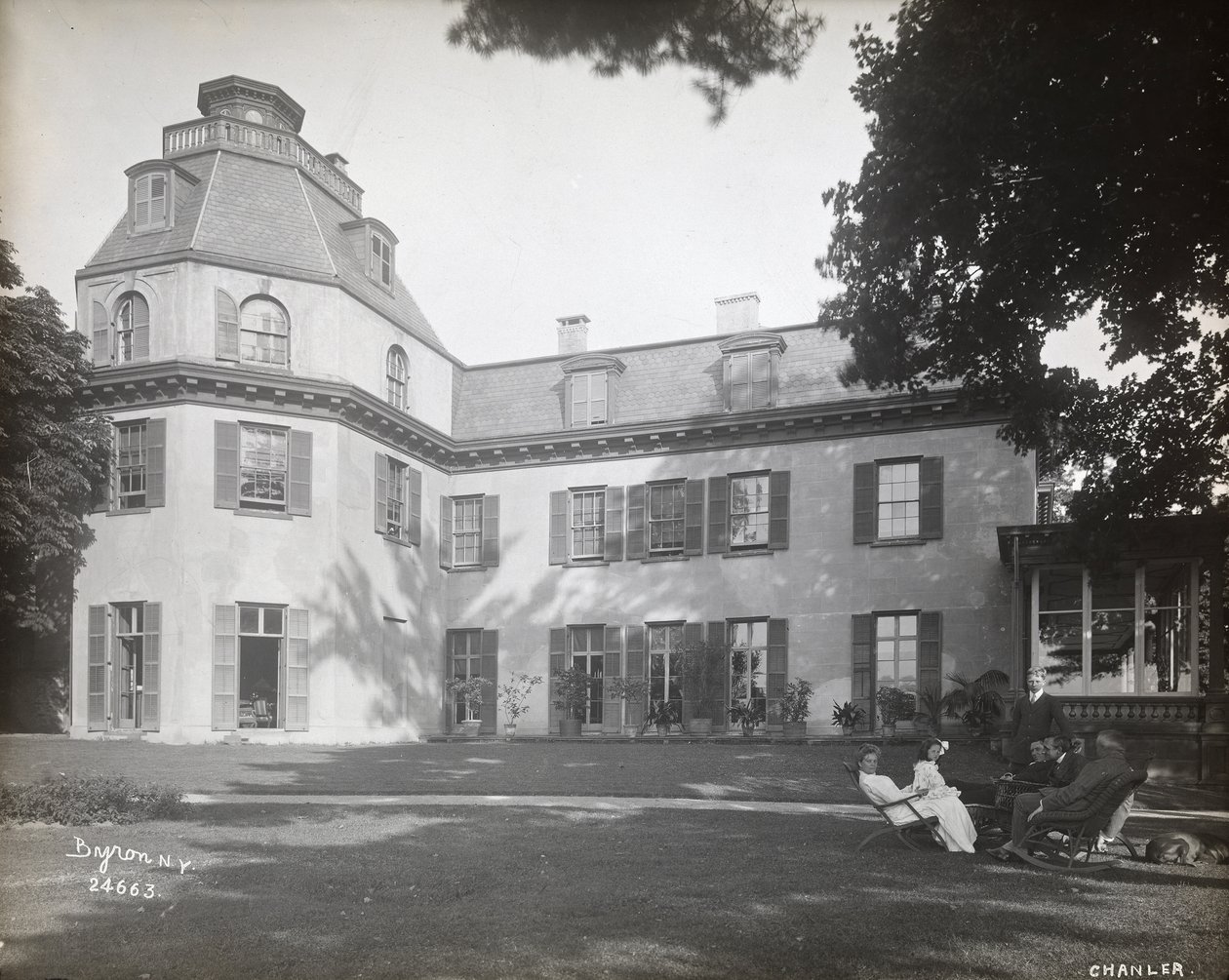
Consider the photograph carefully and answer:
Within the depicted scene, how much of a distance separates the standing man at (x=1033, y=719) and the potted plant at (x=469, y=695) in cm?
1528

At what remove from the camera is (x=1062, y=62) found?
9797 mm

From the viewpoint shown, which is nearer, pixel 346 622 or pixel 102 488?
pixel 102 488

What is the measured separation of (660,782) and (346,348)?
11.6 metres

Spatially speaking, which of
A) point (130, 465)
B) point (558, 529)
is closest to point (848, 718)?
point (558, 529)

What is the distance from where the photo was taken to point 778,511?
22188 millimetres

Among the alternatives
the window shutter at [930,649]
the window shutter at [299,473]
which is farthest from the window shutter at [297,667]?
the window shutter at [930,649]

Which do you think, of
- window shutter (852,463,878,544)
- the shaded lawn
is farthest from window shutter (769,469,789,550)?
the shaded lawn

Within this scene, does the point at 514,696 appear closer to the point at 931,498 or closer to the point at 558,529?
the point at 558,529

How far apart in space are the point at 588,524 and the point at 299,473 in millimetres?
6715

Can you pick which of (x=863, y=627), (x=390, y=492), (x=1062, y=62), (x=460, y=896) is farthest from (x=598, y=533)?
(x=460, y=896)

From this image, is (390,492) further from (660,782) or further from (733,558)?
(660,782)

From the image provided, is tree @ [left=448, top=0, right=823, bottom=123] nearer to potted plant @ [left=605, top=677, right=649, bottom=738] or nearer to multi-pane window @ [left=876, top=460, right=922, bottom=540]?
multi-pane window @ [left=876, top=460, right=922, bottom=540]

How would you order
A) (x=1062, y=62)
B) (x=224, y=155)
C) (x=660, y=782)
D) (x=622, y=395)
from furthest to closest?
(x=622, y=395) → (x=224, y=155) → (x=660, y=782) → (x=1062, y=62)

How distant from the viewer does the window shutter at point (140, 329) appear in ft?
61.8
